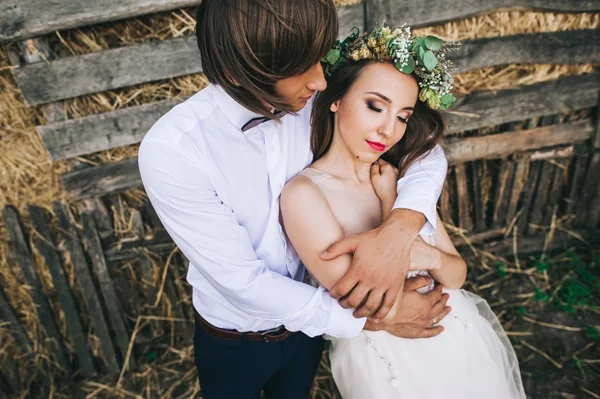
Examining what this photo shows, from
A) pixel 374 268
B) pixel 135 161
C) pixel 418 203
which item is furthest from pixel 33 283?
pixel 418 203

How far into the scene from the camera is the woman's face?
6.98ft

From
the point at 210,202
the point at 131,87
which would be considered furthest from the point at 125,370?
the point at 210,202

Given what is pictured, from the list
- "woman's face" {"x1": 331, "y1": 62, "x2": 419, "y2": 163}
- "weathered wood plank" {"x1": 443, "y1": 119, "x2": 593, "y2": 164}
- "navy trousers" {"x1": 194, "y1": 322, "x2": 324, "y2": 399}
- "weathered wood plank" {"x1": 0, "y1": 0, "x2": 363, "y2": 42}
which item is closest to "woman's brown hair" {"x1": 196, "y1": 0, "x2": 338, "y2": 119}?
"woman's face" {"x1": 331, "y1": 62, "x2": 419, "y2": 163}

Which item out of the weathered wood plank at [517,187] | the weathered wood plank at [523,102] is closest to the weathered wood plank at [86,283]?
the weathered wood plank at [523,102]

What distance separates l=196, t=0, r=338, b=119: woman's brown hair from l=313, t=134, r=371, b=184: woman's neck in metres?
0.64

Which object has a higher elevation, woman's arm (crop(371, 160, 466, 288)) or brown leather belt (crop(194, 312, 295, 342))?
woman's arm (crop(371, 160, 466, 288))

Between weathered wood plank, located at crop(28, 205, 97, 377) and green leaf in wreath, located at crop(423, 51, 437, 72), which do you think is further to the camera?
weathered wood plank, located at crop(28, 205, 97, 377)

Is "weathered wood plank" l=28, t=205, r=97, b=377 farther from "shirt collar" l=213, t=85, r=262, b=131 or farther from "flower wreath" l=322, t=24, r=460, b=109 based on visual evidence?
"flower wreath" l=322, t=24, r=460, b=109

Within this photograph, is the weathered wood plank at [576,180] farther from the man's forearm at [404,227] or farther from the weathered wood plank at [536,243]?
the man's forearm at [404,227]

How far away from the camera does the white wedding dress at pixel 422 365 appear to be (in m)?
2.20

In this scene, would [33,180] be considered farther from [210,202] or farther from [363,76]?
[363,76]

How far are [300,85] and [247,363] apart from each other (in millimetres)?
1414

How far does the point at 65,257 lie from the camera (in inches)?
145

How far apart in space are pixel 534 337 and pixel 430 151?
Result: 2.50 m
